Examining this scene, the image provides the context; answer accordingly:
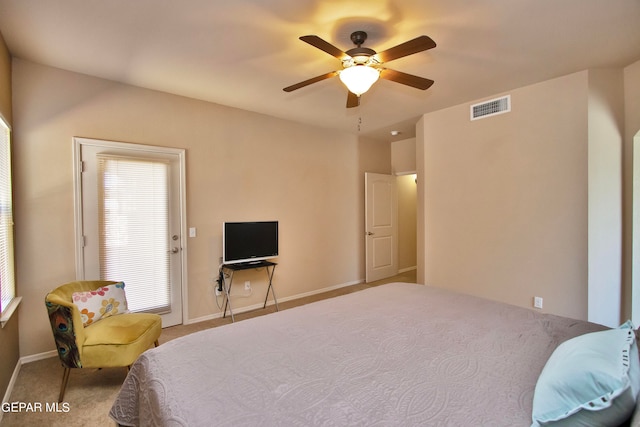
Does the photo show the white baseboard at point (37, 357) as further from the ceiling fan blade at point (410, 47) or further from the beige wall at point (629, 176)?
the beige wall at point (629, 176)

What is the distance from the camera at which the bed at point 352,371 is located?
1.02 metres

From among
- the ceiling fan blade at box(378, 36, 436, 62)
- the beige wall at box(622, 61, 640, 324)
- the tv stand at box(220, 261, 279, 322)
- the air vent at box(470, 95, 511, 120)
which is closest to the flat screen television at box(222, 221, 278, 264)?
the tv stand at box(220, 261, 279, 322)

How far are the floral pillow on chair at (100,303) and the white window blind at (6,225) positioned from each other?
1.46 ft

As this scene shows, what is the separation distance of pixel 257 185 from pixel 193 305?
1.67 metres

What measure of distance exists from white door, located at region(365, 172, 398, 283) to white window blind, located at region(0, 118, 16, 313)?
431 cm

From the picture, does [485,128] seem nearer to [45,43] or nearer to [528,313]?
[528,313]

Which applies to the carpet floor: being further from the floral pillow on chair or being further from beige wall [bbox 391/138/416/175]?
beige wall [bbox 391/138/416/175]

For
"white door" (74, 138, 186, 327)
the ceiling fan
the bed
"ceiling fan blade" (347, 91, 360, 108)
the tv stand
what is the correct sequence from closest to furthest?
the bed, the ceiling fan, "ceiling fan blade" (347, 91, 360, 108), "white door" (74, 138, 186, 327), the tv stand

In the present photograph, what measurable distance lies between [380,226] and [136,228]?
3.79 m

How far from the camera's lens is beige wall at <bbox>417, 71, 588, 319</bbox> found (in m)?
2.92

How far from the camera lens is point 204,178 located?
143 inches

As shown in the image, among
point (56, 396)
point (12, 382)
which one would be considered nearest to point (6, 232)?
point (12, 382)

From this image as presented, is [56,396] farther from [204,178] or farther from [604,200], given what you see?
[604,200]
